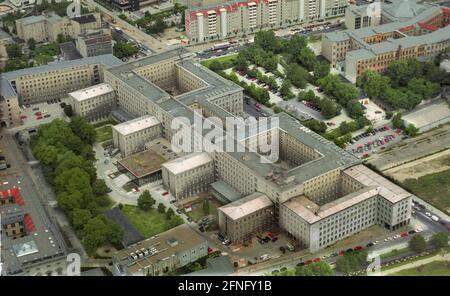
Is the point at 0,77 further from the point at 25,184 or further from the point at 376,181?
the point at 376,181

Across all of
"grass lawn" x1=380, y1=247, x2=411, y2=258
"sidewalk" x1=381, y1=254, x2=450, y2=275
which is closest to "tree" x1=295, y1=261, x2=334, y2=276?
"sidewalk" x1=381, y1=254, x2=450, y2=275

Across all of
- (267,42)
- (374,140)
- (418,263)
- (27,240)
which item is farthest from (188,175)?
(267,42)

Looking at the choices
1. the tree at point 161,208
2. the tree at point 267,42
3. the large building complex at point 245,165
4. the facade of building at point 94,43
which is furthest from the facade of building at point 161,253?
the tree at point 267,42

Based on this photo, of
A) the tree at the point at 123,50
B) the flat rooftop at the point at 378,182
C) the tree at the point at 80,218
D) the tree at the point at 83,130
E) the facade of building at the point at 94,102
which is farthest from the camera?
the tree at the point at 123,50

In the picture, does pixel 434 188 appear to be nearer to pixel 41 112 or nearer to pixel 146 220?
pixel 146 220

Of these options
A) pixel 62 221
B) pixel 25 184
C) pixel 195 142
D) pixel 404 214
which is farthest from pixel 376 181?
pixel 25 184

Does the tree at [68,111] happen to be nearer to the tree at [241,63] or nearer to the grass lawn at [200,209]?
the grass lawn at [200,209]

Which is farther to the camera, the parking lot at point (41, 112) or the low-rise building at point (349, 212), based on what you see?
the parking lot at point (41, 112)
